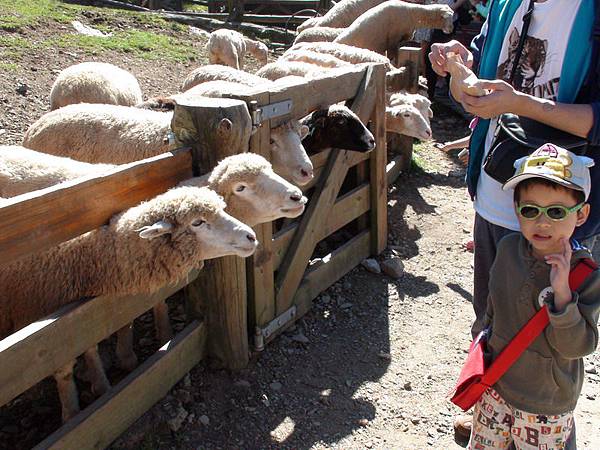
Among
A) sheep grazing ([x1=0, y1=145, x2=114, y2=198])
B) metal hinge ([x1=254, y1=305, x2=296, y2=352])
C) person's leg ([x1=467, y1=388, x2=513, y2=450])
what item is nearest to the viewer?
person's leg ([x1=467, y1=388, x2=513, y2=450])

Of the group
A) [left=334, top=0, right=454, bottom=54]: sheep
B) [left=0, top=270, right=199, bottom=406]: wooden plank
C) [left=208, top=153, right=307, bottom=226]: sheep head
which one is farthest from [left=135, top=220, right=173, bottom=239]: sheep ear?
[left=334, top=0, right=454, bottom=54]: sheep

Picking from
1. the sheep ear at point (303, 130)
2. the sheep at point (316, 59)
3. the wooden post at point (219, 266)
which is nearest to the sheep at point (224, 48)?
the sheep at point (316, 59)

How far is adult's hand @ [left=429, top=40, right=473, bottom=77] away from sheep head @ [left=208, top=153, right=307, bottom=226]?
888 mm

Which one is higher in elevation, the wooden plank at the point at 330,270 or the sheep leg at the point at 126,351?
the sheep leg at the point at 126,351

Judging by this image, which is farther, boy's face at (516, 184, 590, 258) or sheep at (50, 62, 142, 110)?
sheep at (50, 62, 142, 110)

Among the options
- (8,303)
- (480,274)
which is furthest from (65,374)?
(480,274)

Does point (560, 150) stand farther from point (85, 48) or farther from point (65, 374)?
point (85, 48)

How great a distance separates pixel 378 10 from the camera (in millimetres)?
9812

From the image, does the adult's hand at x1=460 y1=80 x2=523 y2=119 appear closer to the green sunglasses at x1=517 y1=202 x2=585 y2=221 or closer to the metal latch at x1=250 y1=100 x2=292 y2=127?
the green sunglasses at x1=517 y1=202 x2=585 y2=221

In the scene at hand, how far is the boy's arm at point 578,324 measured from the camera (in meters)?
1.98

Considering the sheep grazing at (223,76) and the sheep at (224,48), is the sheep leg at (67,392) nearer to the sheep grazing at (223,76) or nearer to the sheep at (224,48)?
the sheep grazing at (223,76)

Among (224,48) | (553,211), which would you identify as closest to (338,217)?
(553,211)

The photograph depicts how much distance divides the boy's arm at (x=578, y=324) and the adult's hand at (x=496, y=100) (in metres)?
0.66

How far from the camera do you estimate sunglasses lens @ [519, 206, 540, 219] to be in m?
2.09
